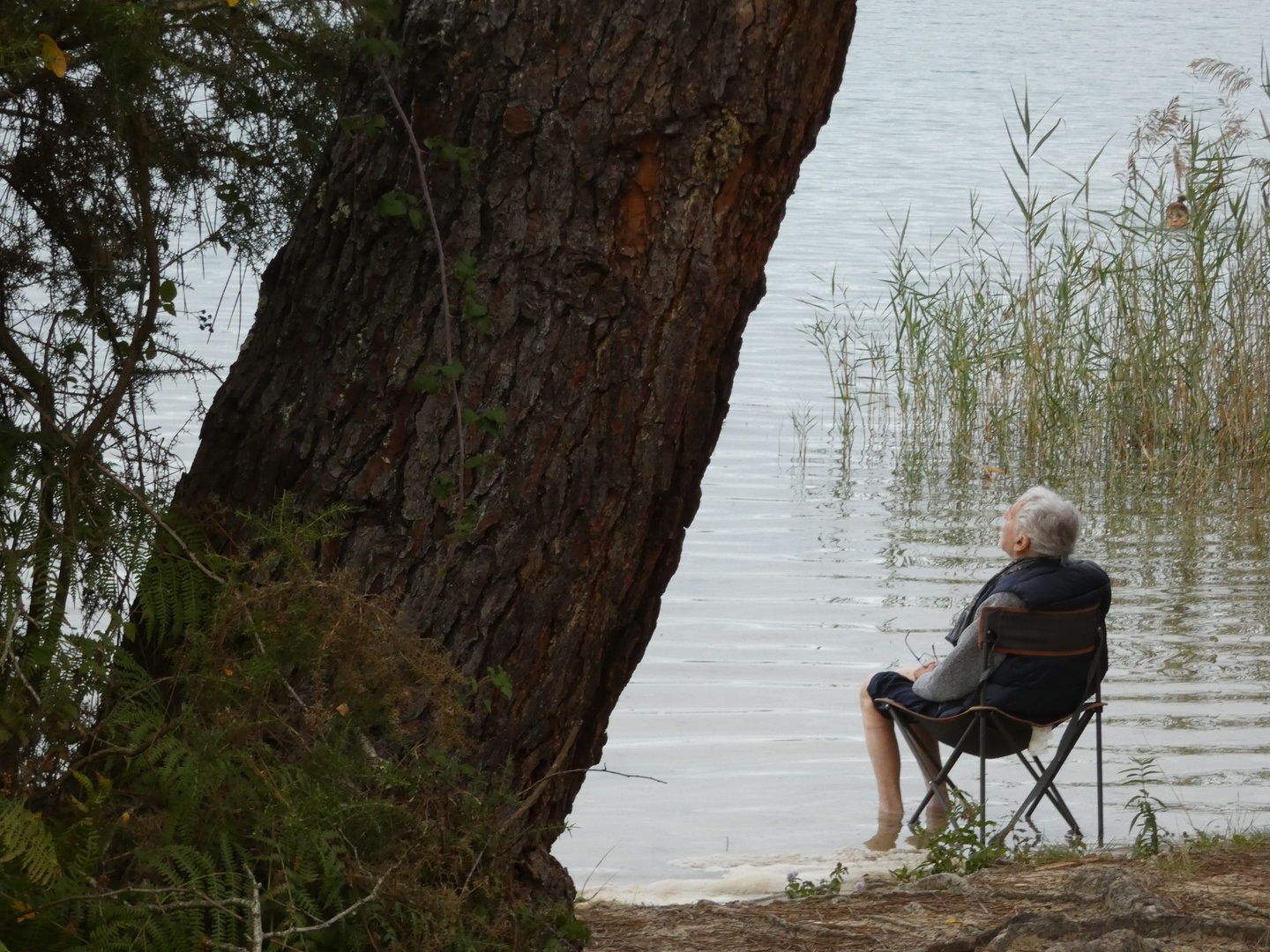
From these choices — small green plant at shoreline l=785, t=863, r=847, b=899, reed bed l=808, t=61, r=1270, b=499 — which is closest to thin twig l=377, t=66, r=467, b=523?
small green plant at shoreline l=785, t=863, r=847, b=899

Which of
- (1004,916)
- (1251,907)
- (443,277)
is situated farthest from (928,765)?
(443,277)

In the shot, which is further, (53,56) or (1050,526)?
(1050,526)

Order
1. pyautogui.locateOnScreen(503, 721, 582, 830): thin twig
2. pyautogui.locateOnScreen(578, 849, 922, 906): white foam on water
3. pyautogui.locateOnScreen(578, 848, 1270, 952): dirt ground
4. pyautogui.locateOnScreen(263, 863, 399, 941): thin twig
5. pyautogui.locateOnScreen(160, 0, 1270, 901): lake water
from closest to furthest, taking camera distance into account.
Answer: pyautogui.locateOnScreen(263, 863, 399, 941): thin twig → pyautogui.locateOnScreen(503, 721, 582, 830): thin twig → pyautogui.locateOnScreen(578, 848, 1270, 952): dirt ground → pyautogui.locateOnScreen(578, 849, 922, 906): white foam on water → pyautogui.locateOnScreen(160, 0, 1270, 901): lake water

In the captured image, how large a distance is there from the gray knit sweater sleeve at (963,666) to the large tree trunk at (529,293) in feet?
9.79

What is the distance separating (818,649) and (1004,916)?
13.7 ft

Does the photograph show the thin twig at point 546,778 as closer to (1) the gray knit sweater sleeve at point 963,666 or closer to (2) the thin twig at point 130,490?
(2) the thin twig at point 130,490

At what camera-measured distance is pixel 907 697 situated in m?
5.59

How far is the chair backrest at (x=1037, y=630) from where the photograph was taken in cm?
518

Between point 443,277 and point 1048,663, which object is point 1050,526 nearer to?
point 1048,663

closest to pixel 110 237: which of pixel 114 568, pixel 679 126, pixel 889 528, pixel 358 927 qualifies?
pixel 114 568

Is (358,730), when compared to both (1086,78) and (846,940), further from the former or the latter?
(1086,78)

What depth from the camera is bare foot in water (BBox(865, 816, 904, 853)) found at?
18.2 feet

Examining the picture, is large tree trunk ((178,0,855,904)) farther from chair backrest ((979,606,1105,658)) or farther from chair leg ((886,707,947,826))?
chair leg ((886,707,947,826))

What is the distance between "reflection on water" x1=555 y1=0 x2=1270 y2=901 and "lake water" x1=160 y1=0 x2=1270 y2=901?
0.01 m
